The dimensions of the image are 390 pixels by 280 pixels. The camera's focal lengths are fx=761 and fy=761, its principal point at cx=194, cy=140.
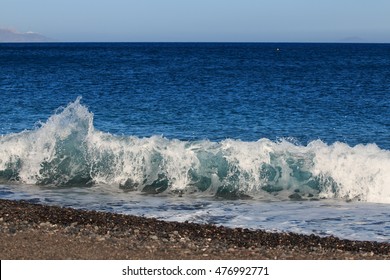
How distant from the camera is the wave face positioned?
15.8 meters

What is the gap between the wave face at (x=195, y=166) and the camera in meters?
15.8

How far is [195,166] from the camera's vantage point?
17.0 metres

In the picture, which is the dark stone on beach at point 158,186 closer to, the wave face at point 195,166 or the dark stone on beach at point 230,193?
the wave face at point 195,166

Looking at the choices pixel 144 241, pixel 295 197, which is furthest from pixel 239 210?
pixel 144 241

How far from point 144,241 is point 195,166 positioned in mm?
7596

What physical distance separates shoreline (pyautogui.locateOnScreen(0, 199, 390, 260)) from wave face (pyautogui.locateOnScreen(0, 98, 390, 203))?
435 cm

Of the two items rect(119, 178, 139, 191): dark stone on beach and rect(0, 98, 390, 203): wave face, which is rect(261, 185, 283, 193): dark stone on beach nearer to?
rect(0, 98, 390, 203): wave face

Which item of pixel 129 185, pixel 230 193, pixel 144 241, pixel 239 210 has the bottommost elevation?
pixel 129 185

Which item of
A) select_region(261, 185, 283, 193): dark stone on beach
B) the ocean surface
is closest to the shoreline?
the ocean surface

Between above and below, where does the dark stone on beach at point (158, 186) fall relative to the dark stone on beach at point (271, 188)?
below

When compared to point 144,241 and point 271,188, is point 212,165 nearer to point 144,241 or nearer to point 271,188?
point 271,188

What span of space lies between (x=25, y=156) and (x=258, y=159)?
562cm

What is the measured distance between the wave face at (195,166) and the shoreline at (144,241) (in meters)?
4.35

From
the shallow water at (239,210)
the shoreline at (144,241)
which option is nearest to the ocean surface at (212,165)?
the shallow water at (239,210)
